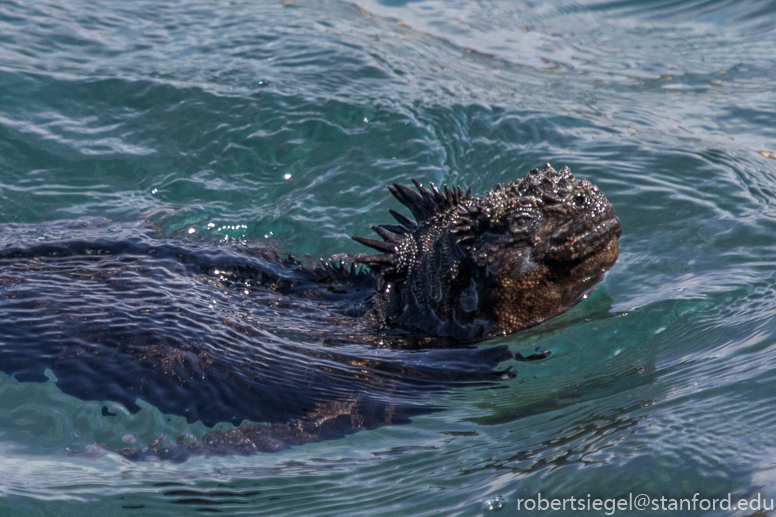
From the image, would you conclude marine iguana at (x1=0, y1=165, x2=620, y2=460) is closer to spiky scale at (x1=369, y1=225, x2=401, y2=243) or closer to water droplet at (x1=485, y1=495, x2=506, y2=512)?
spiky scale at (x1=369, y1=225, x2=401, y2=243)

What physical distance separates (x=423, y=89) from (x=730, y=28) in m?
4.58

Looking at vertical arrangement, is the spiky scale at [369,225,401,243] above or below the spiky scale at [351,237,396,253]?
above

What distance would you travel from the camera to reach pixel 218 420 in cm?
378

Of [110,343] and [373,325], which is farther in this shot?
[373,325]

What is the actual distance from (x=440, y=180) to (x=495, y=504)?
412 centimetres

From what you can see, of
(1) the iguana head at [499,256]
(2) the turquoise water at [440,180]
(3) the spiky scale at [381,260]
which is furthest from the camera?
(3) the spiky scale at [381,260]

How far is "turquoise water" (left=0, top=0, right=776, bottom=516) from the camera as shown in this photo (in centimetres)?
325

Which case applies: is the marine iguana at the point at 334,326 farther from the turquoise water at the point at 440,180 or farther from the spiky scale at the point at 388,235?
the turquoise water at the point at 440,180

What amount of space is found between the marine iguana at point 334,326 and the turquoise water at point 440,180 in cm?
13

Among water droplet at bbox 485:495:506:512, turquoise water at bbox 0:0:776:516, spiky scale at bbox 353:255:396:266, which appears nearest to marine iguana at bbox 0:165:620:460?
spiky scale at bbox 353:255:396:266

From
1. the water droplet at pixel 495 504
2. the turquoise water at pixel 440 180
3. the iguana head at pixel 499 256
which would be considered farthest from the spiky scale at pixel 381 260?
the water droplet at pixel 495 504

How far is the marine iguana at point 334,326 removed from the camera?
3.74 metres

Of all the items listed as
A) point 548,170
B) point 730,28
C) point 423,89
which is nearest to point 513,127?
point 423,89

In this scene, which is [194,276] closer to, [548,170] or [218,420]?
[218,420]
